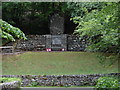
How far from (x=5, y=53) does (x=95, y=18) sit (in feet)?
14.1

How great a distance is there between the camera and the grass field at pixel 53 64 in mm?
6078

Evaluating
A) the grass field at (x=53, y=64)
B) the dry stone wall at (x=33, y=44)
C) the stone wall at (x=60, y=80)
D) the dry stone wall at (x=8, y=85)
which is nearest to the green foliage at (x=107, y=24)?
the stone wall at (x=60, y=80)

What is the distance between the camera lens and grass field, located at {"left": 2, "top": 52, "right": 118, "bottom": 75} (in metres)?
6.08

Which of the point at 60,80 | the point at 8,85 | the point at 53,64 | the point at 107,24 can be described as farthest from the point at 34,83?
the point at 107,24

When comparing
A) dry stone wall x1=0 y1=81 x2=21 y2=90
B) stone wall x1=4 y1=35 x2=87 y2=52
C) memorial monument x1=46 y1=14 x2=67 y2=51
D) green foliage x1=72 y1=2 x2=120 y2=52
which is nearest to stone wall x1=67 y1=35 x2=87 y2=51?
stone wall x1=4 y1=35 x2=87 y2=52

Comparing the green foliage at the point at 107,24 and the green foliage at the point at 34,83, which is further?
the green foliage at the point at 34,83

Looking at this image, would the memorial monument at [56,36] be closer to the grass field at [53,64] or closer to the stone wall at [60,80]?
the grass field at [53,64]

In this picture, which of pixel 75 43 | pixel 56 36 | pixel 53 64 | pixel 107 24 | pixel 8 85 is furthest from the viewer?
pixel 75 43

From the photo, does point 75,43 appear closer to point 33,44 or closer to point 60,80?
point 33,44

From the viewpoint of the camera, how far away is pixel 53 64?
6645 mm

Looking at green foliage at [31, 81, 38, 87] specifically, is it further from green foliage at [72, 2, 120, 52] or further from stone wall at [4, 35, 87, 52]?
stone wall at [4, 35, 87, 52]

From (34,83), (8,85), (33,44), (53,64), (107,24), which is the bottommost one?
(34,83)

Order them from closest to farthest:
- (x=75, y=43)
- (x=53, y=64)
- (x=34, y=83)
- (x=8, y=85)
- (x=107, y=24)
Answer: (x=8, y=85), (x=107, y=24), (x=34, y=83), (x=53, y=64), (x=75, y=43)

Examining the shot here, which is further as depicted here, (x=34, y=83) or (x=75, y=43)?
(x=75, y=43)
